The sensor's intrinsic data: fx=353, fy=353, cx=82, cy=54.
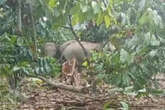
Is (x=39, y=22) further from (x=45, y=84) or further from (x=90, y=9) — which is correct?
(x=90, y=9)

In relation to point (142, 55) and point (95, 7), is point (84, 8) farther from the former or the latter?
point (142, 55)

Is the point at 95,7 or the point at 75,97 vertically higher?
the point at 95,7

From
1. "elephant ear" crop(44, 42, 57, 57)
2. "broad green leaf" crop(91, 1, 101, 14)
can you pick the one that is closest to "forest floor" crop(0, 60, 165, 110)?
"broad green leaf" crop(91, 1, 101, 14)

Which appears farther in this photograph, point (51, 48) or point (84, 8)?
point (51, 48)

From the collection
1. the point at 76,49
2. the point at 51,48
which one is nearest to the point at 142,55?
the point at 76,49

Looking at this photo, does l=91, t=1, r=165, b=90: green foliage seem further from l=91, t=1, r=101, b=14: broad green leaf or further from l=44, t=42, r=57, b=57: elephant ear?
l=44, t=42, r=57, b=57: elephant ear

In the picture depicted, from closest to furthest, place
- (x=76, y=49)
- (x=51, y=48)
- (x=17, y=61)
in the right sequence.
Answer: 1. (x=17, y=61)
2. (x=76, y=49)
3. (x=51, y=48)

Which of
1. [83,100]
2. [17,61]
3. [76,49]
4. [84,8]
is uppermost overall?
[84,8]

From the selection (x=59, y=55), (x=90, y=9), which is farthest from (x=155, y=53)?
(x=59, y=55)

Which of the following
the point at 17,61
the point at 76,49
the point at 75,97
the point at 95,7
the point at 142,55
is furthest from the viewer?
the point at 76,49

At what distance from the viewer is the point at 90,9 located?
268 centimetres

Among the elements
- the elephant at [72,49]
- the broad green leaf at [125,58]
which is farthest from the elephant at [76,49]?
the broad green leaf at [125,58]

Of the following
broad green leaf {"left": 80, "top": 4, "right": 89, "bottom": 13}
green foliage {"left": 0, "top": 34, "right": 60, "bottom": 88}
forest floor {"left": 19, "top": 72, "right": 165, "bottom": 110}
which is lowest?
forest floor {"left": 19, "top": 72, "right": 165, "bottom": 110}

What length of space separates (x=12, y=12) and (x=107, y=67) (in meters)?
1.29
